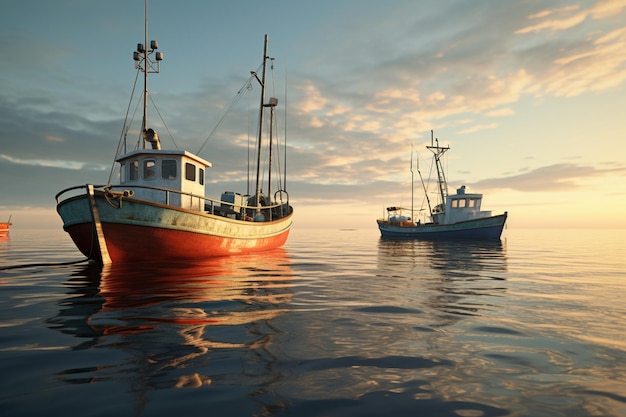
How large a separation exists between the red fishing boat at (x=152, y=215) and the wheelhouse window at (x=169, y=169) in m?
0.04

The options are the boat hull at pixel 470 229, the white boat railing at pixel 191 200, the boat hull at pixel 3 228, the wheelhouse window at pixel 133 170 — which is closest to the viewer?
the white boat railing at pixel 191 200

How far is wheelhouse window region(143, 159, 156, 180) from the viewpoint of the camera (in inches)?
601

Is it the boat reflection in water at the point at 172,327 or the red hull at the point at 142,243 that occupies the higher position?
the red hull at the point at 142,243

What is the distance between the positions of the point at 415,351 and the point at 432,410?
137cm

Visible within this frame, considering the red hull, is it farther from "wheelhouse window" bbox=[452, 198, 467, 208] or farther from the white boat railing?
"wheelhouse window" bbox=[452, 198, 467, 208]

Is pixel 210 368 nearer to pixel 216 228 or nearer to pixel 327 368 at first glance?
pixel 327 368

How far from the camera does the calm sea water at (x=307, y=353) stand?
2.72 m

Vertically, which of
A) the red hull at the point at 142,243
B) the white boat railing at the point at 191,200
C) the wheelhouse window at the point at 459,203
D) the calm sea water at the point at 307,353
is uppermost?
the wheelhouse window at the point at 459,203

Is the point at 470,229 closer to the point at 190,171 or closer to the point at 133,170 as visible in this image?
the point at 190,171

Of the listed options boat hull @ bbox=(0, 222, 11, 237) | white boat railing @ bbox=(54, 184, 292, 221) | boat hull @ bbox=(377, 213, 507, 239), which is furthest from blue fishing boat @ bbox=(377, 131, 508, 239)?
boat hull @ bbox=(0, 222, 11, 237)

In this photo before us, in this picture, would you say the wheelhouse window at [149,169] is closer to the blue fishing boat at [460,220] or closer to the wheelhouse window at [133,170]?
the wheelhouse window at [133,170]

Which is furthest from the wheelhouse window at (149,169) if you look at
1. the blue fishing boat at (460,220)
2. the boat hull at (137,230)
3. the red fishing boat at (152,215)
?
the blue fishing boat at (460,220)

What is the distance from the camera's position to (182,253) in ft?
44.4

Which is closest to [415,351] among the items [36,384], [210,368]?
[210,368]
